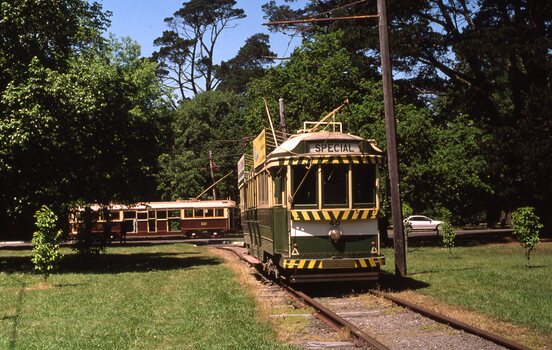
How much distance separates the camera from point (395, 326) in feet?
37.2

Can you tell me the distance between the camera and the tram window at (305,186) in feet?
50.6

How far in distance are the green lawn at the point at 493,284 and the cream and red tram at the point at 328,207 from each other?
1.91 m

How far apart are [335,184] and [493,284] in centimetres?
470

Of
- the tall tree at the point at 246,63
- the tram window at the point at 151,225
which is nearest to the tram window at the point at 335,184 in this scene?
the tram window at the point at 151,225

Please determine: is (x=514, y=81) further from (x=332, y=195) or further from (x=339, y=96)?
(x=332, y=195)

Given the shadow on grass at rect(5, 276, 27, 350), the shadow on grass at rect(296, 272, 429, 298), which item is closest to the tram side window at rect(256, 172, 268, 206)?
the shadow on grass at rect(296, 272, 429, 298)

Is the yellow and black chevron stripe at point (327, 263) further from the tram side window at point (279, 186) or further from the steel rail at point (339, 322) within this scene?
the tram side window at point (279, 186)

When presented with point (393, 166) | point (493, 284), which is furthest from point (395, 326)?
point (393, 166)

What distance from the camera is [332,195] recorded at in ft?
50.9

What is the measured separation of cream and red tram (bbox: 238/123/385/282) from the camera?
15.2 meters

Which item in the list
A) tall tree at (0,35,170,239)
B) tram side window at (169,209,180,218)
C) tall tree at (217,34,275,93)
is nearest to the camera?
tall tree at (0,35,170,239)

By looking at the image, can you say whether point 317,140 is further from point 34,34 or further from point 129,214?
point 129,214

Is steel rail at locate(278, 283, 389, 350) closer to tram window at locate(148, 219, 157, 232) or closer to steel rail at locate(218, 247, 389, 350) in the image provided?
steel rail at locate(218, 247, 389, 350)

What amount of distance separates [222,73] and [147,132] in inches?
1905
